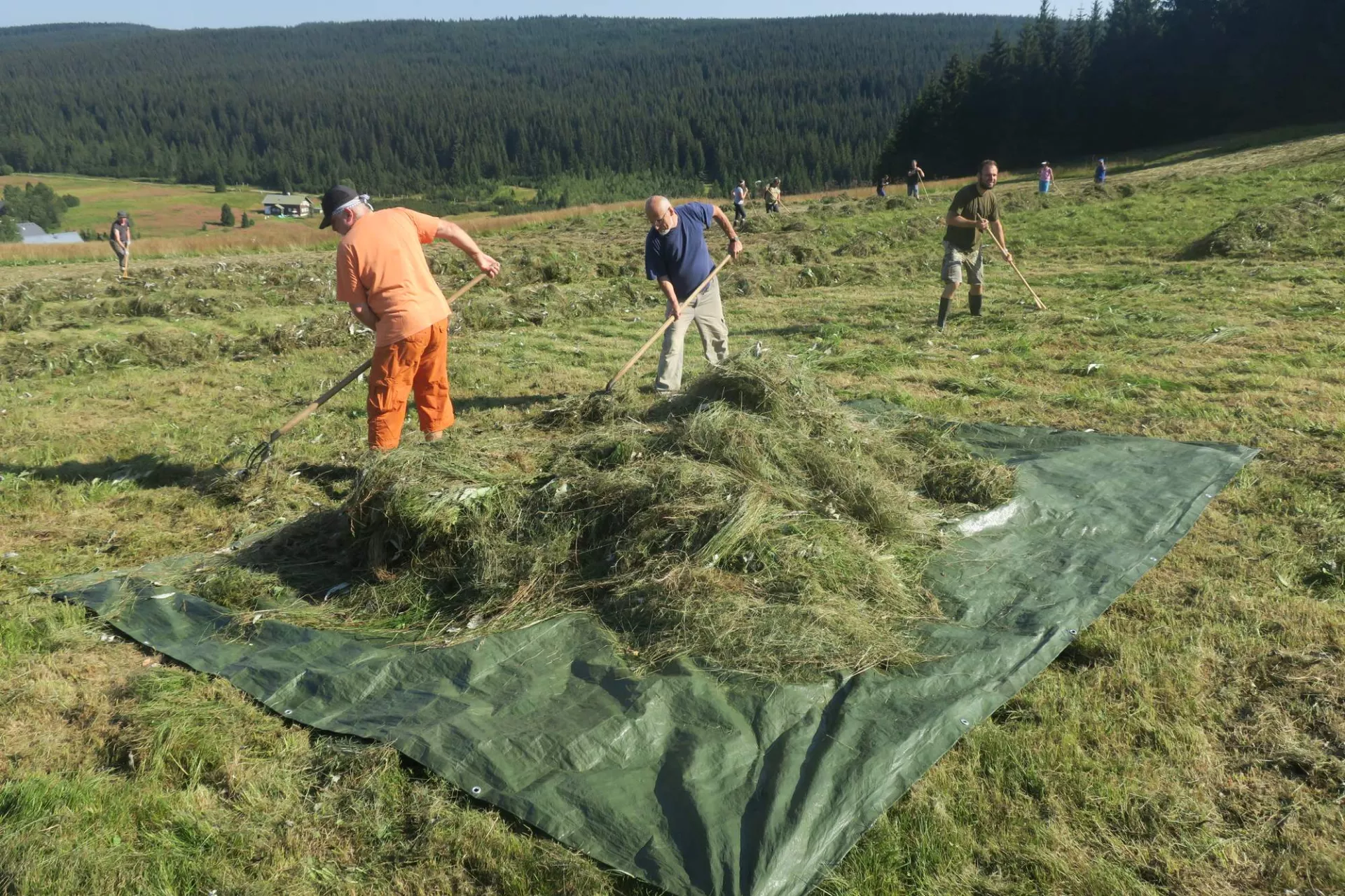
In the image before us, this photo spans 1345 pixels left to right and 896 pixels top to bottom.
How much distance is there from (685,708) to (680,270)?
4.59 meters

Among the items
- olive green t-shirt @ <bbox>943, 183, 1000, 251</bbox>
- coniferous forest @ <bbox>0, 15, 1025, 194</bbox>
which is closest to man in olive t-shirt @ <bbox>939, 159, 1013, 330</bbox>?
olive green t-shirt @ <bbox>943, 183, 1000, 251</bbox>

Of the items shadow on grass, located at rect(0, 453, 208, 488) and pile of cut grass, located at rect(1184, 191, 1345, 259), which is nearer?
shadow on grass, located at rect(0, 453, 208, 488)

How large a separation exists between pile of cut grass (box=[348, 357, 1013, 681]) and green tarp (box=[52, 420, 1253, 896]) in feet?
0.50

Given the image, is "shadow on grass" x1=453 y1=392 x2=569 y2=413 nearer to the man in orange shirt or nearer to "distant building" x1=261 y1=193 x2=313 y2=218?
the man in orange shirt

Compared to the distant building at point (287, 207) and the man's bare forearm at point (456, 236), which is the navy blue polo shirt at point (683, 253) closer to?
the man's bare forearm at point (456, 236)

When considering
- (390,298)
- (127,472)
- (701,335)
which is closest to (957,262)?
(701,335)

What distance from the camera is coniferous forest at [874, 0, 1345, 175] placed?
4850cm

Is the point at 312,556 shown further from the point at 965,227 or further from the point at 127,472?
the point at 965,227

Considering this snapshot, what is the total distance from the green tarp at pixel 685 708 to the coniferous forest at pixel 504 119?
297 ft

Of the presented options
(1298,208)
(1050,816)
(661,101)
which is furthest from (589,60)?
(1050,816)

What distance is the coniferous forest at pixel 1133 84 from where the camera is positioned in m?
48.5

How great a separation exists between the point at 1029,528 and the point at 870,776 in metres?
2.19

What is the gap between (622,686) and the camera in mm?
3227

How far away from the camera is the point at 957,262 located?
931 centimetres
